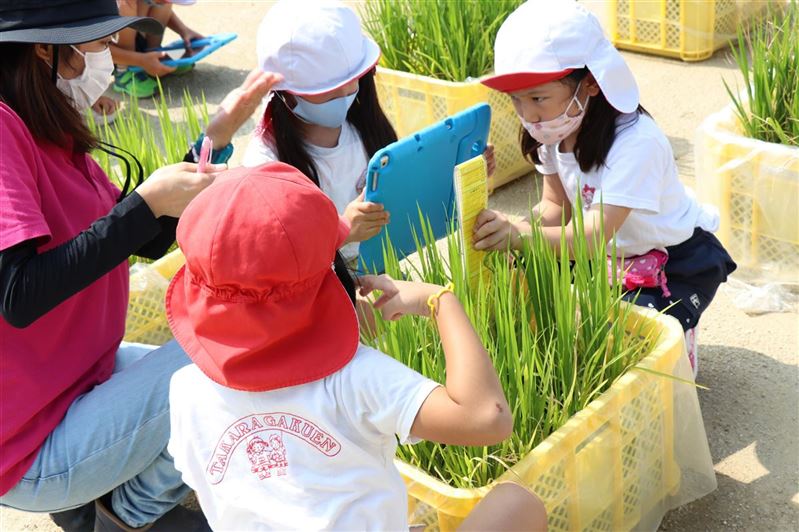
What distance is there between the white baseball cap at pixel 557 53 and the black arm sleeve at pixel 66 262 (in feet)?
2.91

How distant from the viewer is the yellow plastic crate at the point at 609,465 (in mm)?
1893

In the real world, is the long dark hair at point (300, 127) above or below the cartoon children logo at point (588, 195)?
above

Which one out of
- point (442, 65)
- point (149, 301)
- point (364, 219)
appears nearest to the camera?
point (364, 219)

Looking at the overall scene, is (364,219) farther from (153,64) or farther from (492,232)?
(153,64)

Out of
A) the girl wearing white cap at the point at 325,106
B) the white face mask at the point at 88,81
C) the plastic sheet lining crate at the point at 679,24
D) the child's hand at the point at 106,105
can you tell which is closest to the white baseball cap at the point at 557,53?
the girl wearing white cap at the point at 325,106

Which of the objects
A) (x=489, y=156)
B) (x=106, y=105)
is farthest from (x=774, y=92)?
(x=106, y=105)

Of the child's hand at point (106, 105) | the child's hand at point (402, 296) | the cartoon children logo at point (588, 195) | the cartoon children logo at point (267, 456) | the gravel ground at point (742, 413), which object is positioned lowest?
the gravel ground at point (742, 413)

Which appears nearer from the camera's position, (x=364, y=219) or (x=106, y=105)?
(x=364, y=219)

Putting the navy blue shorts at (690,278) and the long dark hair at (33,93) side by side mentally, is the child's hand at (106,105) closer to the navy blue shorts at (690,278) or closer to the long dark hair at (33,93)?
the long dark hair at (33,93)

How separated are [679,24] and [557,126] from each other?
2278 millimetres

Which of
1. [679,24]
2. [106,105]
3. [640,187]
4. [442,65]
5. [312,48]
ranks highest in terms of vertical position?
[312,48]

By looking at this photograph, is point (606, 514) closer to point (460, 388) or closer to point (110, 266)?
point (460, 388)

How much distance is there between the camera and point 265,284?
1.46 m

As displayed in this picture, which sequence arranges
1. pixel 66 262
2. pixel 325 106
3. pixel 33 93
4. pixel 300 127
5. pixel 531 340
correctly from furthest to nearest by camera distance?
1. pixel 300 127
2. pixel 325 106
3. pixel 531 340
4. pixel 33 93
5. pixel 66 262
